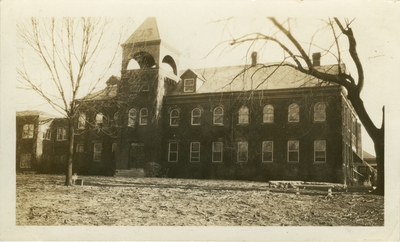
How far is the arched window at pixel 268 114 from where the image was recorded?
7.34 meters

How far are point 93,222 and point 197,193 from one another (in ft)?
5.89

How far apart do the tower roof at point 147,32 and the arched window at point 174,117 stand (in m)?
1.57

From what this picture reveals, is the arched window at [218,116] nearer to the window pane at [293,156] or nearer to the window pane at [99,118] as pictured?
the window pane at [293,156]

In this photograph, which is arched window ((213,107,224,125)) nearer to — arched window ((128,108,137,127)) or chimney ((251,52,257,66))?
chimney ((251,52,257,66))

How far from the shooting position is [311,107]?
283 inches

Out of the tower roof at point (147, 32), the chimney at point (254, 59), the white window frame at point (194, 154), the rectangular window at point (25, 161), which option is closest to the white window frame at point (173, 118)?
the white window frame at point (194, 154)

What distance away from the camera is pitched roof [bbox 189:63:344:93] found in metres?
6.67

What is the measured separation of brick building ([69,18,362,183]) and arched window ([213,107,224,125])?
0.02m

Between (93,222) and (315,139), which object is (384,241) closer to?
(315,139)

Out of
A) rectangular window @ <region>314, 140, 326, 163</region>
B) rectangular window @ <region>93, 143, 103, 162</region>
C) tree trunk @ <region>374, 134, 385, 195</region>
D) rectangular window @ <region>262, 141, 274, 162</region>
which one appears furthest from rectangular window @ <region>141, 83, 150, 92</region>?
tree trunk @ <region>374, 134, 385, 195</region>

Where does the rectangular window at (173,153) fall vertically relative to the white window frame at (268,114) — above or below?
below

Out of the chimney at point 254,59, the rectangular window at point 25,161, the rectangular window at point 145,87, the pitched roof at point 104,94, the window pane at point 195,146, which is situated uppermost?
the chimney at point 254,59

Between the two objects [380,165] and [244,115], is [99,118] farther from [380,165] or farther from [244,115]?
[380,165]

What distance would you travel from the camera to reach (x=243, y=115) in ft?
24.0
